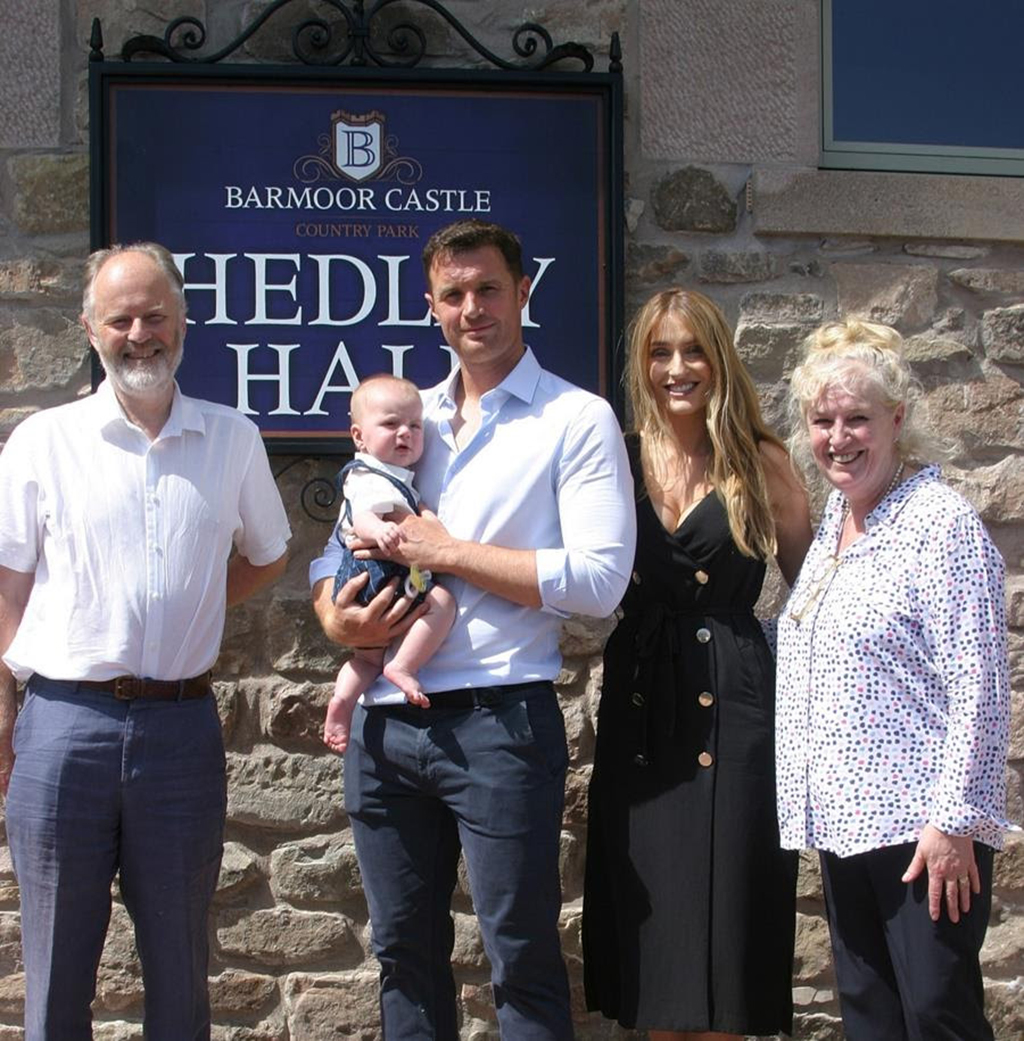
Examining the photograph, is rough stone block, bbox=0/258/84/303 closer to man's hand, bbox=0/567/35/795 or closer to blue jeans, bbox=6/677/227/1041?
man's hand, bbox=0/567/35/795

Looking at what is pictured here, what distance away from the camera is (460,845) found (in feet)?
8.79

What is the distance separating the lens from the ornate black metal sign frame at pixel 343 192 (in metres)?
3.50

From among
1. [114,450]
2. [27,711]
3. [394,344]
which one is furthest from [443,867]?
[394,344]

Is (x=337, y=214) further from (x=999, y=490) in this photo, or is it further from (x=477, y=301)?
(x=999, y=490)

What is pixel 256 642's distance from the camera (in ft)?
11.6

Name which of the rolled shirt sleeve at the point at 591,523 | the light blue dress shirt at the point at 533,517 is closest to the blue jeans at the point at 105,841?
the light blue dress shirt at the point at 533,517

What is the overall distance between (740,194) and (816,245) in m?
0.24

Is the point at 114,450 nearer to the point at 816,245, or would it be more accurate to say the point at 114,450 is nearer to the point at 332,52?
the point at 332,52

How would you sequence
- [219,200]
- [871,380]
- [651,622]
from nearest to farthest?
1. [871,380]
2. [651,622]
3. [219,200]

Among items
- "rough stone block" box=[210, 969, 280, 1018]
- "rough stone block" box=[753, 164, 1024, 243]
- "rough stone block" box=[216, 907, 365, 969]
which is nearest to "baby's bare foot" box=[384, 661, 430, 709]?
"rough stone block" box=[216, 907, 365, 969]

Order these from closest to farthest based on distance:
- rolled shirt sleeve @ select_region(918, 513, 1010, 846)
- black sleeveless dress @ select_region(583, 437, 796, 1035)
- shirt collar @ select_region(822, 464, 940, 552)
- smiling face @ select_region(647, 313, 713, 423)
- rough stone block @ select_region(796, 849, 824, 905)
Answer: rolled shirt sleeve @ select_region(918, 513, 1010, 846)
shirt collar @ select_region(822, 464, 940, 552)
black sleeveless dress @ select_region(583, 437, 796, 1035)
smiling face @ select_region(647, 313, 713, 423)
rough stone block @ select_region(796, 849, 824, 905)

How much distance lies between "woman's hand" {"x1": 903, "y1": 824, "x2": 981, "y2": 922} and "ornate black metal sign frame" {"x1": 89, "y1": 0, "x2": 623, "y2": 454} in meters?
1.58

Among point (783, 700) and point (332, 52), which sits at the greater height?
point (332, 52)

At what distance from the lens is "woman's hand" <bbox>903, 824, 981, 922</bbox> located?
2.29 meters
